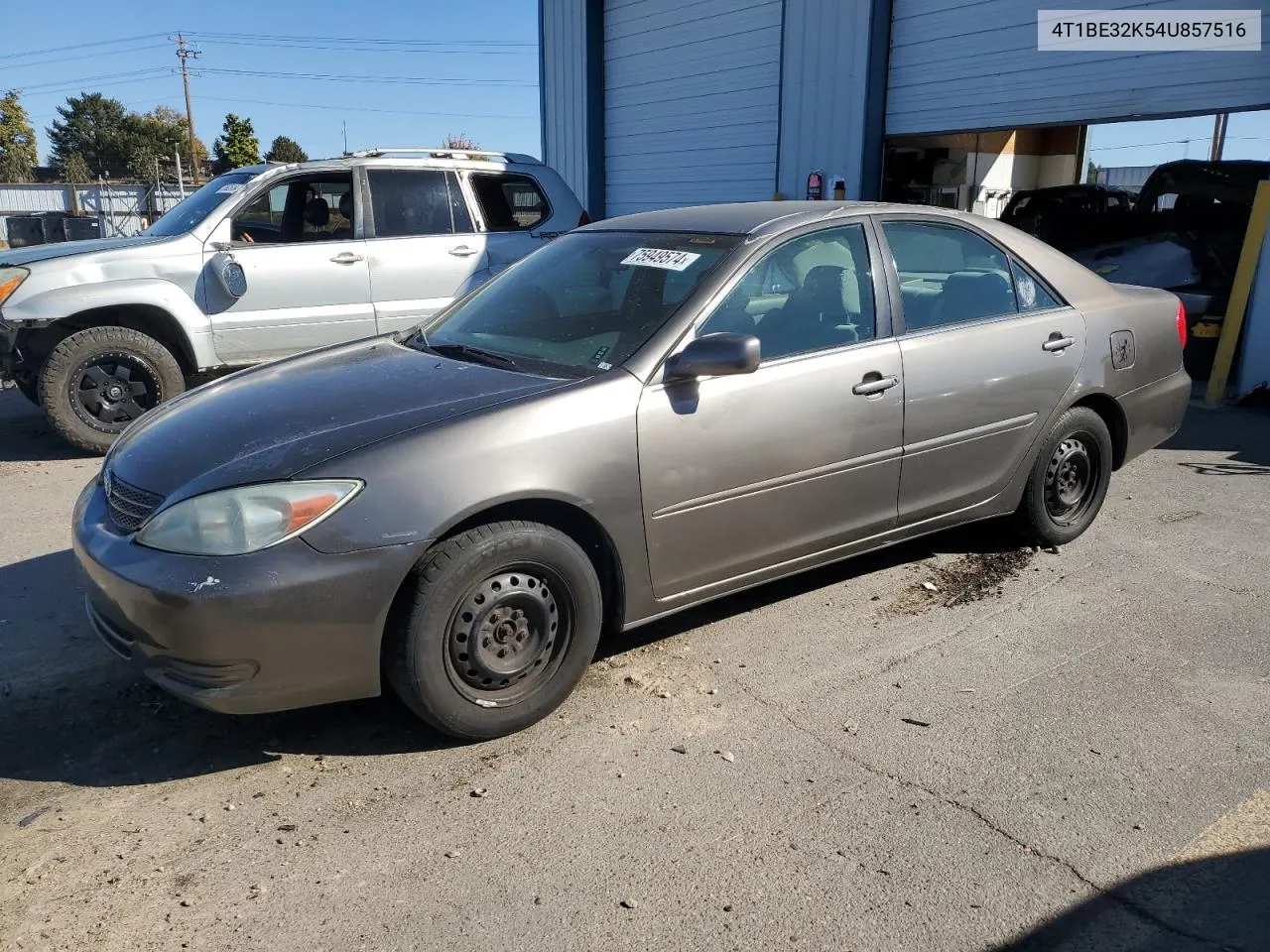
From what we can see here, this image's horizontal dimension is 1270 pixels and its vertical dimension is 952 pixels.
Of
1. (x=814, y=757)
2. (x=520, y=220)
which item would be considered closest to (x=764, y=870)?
(x=814, y=757)

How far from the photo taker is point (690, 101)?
1384cm

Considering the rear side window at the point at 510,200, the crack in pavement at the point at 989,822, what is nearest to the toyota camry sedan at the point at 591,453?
the crack in pavement at the point at 989,822

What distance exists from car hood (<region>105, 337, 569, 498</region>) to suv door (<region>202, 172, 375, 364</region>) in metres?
3.29

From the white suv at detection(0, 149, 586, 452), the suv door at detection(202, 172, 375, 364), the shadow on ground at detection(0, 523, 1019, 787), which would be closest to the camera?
the shadow on ground at detection(0, 523, 1019, 787)

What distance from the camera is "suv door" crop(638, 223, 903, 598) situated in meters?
3.36

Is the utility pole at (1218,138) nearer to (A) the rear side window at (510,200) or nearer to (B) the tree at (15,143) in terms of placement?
(A) the rear side window at (510,200)

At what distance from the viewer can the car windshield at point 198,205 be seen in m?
6.94

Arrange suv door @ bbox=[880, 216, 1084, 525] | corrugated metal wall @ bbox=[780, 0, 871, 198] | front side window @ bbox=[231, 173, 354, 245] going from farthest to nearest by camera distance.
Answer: corrugated metal wall @ bbox=[780, 0, 871, 198], front side window @ bbox=[231, 173, 354, 245], suv door @ bbox=[880, 216, 1084, 525]

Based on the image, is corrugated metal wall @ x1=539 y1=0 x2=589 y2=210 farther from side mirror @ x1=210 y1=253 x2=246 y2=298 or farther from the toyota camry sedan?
the toyota camry sedan

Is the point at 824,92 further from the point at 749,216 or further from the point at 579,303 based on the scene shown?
the point at 579,303

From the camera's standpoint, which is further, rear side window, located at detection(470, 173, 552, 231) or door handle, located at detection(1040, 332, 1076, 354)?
rear side window, located at detection(470, 173, 552, 231)

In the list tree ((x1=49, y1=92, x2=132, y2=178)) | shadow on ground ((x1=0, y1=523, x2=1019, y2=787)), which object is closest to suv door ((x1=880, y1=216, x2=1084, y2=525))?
shadow on ground ((x1=0, y1=523, x2=1019, y2=787))

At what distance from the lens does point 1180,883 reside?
2504mm

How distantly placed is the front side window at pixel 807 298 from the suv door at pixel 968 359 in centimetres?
18
